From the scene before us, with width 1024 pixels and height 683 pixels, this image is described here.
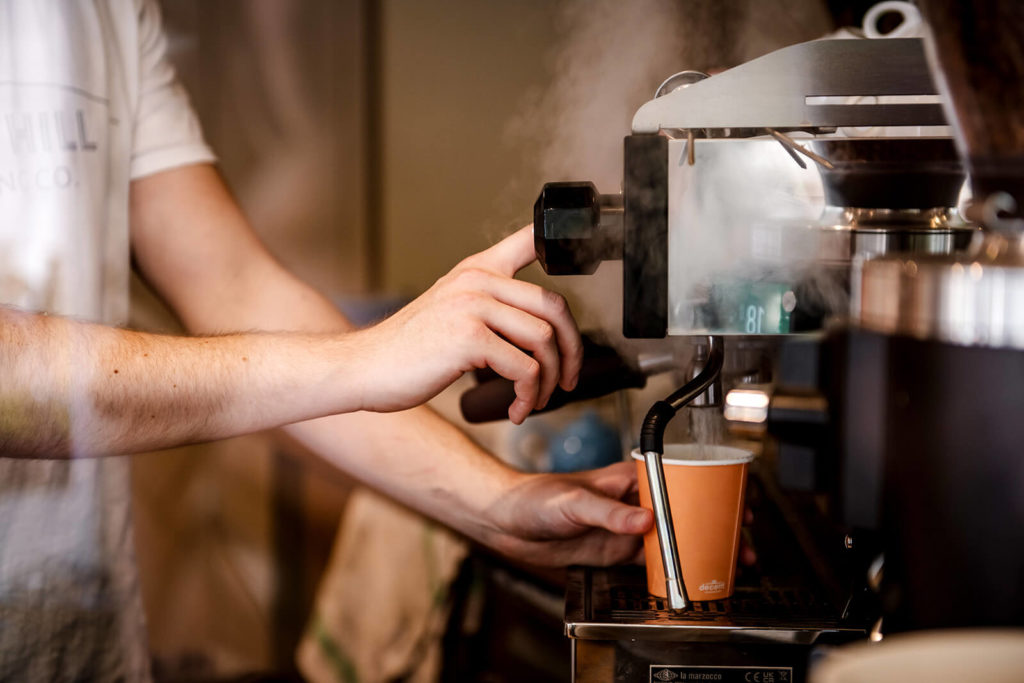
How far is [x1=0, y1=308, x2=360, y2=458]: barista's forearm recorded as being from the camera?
0.63 metres

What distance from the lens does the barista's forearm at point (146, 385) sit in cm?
63

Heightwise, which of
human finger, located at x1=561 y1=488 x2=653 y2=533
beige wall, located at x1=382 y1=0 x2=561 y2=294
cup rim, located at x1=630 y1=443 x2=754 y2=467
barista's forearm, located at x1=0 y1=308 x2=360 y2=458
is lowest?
human finger, located at x1=561 y1=488 x2=653 y2=533

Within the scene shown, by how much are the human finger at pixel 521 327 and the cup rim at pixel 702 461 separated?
0.10 m

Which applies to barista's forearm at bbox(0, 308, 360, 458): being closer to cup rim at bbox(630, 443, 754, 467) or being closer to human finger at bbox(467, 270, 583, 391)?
human finger at bbox(467, 270, 583, 391)

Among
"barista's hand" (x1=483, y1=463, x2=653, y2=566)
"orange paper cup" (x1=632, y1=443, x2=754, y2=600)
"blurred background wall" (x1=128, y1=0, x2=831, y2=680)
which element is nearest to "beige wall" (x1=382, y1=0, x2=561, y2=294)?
"blurred background wall" (x1=128, y1=0, x2=831, y2=680)

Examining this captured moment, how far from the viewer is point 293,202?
2.12 metres

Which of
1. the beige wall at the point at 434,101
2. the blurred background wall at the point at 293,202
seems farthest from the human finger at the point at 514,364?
the blurred background wall at the point at 293,202

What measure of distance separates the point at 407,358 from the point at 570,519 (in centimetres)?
19

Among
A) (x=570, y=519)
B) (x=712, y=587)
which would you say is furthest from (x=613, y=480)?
(x=712, y=587)

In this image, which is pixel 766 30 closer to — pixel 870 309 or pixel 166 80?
pixel 166 80

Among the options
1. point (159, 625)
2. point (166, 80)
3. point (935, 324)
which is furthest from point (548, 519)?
point (159, 625)

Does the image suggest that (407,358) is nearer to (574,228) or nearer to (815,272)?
(574,228)

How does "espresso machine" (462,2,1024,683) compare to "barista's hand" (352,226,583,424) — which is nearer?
"espresso machine" (462,2,1024,683)

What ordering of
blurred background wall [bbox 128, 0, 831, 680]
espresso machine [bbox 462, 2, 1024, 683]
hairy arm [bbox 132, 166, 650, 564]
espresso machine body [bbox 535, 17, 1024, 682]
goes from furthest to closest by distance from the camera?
blurred background wall [bbox 128, 0, 831, 680] → hairy arm [bbox 132, 166, 650, 564] → espresso machine body [bbox 535, 17, 1024, 682] → espresso machine [bbox 462, 2, 1024, 683]
